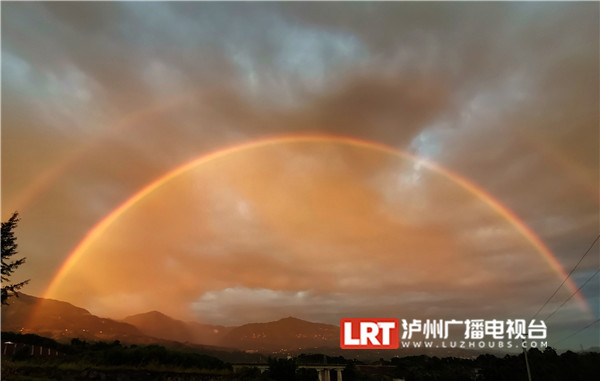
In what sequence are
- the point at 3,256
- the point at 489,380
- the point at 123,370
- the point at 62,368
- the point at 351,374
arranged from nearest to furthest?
the point at 62,368 < the point at 123,370 < the point at 3,256 < the point at 351,374 < the point at 489,380

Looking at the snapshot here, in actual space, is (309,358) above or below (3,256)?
below

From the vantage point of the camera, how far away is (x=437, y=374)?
10831cm

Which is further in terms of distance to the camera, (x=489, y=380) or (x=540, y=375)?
(x=489, y=380)

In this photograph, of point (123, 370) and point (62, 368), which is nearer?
point (62, 368)

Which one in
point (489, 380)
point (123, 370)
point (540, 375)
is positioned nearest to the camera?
point (123, 370)

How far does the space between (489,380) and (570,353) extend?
19.4m

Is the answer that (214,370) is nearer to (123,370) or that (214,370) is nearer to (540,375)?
(123,370)

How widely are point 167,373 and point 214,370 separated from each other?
5.81 m

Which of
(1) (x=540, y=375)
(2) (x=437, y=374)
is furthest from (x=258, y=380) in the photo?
(2) (x=437, y=374)

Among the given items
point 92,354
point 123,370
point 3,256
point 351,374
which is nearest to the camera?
point 123,370

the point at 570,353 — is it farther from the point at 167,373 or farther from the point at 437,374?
the point at 167,373

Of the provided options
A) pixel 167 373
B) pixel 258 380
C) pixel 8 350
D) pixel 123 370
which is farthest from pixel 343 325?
pixel 8 350

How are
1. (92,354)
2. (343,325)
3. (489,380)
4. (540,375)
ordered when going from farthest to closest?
(489,380)
(540,375)
(343,325)
(92,354)

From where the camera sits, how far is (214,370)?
3475cm
